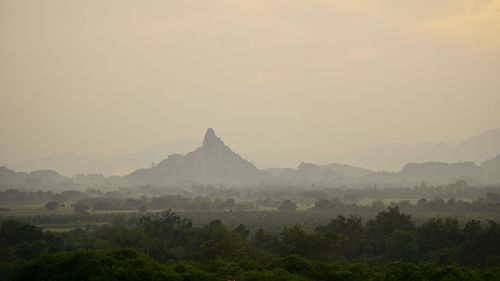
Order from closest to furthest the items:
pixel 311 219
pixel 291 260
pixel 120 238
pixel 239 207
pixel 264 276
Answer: pixel 264 276
pixel 291 260
pixel 120 238
pixel 311 219
pixel 239 207

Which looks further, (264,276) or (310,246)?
(310,246)

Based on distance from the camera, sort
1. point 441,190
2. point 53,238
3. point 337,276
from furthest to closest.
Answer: point 441,190, point 53,238, point 337,276

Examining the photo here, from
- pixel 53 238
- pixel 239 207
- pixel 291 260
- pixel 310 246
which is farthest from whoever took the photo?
pixel 239 207

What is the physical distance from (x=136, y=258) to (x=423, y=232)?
3273 cm

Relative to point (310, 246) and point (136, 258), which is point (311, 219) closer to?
point (310, 246)

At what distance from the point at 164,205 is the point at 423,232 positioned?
8879 cm

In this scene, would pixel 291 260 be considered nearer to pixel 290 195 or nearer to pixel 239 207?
pixel 239 207

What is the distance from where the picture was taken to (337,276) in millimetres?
31312

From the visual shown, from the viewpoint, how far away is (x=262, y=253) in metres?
42.3

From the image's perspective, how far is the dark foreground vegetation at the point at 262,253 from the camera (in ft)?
96.3

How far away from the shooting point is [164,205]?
13100 cm

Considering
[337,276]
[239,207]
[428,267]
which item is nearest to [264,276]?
[337,276]

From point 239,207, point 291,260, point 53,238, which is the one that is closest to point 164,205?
point 239,207

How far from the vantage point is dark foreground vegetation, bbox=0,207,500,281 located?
96.3 feet
